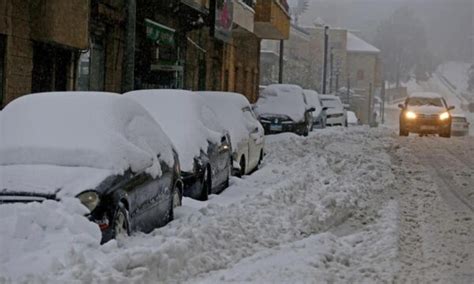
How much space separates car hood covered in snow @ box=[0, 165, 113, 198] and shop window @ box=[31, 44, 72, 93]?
9359mm

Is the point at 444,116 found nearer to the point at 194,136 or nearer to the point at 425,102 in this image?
the point at 425,102

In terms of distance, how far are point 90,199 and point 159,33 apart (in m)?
17.4

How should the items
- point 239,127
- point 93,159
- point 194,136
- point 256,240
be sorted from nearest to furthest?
1. point 93,159
2. point 256,240
3. point 194,136
4. point 239,127

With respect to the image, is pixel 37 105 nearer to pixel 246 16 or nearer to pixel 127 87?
pixel 127 87

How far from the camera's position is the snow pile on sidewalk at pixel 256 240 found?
6801 mm

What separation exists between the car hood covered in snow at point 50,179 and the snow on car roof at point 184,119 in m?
3.52

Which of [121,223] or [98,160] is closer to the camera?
[121,223]

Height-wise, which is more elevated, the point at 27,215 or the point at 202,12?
the point at 202,12

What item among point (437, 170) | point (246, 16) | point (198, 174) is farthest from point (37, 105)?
point (246, 16)

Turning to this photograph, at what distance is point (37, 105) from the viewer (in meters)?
9.28

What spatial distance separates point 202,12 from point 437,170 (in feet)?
34.9

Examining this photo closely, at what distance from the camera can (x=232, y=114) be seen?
16.6 m

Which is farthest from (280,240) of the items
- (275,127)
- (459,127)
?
(459,127)

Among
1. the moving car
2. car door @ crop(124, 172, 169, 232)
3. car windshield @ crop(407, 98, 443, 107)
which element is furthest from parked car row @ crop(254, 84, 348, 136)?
car door @ crop(124, 172, 169, 232)
